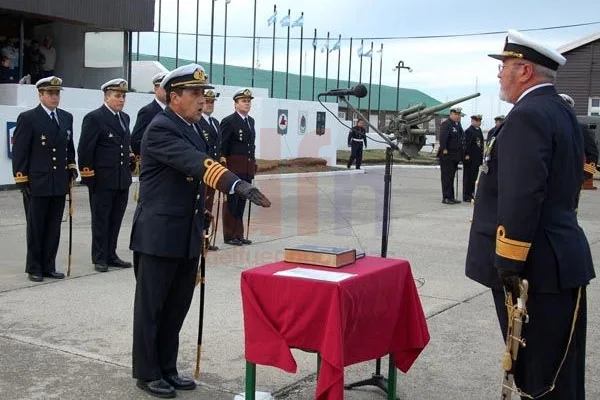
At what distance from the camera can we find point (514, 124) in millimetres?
3090

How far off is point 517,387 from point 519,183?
38.1 inches

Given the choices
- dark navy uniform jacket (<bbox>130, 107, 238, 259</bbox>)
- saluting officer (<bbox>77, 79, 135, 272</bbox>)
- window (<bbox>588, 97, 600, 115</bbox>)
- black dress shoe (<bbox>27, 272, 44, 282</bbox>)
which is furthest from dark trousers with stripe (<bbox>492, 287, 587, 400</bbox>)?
window (<bbox>588, 97, 600, 115</bbox>)

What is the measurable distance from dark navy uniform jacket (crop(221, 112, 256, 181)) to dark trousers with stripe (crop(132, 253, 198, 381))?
531 centimetres

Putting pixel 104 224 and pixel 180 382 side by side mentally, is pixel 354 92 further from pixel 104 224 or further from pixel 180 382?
pixel 104 224

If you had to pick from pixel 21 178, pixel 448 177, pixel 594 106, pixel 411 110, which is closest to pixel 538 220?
pixel 411 110

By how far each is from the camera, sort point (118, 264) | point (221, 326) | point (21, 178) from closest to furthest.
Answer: point (221, 326)
point (21, 178)
point (118, 264)

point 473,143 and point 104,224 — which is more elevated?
point 473,143

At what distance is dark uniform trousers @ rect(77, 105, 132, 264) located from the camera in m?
7.73

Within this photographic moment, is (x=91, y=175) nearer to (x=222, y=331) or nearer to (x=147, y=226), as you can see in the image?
(x=222, y=331)

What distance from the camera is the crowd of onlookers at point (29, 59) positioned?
19.2 m

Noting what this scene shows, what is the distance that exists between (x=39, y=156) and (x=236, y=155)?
9.79 feet

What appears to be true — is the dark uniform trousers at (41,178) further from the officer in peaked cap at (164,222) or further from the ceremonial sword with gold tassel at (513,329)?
the ceremonial sword with gold tassel at (513,329)

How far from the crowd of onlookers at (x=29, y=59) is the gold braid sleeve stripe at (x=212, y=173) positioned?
16830mm

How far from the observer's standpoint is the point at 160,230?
4219mm
